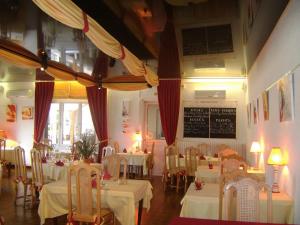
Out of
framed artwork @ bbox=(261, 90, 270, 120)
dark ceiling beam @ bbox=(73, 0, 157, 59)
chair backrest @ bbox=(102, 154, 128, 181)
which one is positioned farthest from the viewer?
chair backrest @ bbox=(102, 154, 128, 181)

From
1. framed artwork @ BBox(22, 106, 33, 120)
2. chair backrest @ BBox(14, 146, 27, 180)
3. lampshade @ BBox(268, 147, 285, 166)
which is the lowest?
chair backrest @ BBox(14, 146, 27, 180)

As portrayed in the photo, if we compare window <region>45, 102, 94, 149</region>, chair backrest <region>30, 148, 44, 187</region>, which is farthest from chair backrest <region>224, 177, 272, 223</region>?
window <region>45, 102, 94, 149</region>

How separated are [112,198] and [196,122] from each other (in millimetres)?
6394

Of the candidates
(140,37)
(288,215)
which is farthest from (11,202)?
(288,215)

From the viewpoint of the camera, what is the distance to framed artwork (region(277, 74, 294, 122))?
3.53 m

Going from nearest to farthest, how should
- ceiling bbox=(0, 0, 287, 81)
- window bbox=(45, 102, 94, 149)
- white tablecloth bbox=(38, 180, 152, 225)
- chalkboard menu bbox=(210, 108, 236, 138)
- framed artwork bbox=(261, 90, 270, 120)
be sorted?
white tablecloth bbox=(38, 180, 152, 225)
ceiling bbox=(0, 0, 287, 81)
framed artwork bbox=(261, 90, 270, 120)
chalkboard menu bbox=(210, 108, 236, 138)
window bbox=(45, 102, 94, 149)

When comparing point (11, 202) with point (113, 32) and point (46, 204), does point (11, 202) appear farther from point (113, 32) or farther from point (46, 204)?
point (113, 32)

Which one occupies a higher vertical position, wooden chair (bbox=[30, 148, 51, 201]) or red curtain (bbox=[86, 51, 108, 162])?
red curtain (bbox=[86, 51, 108, 162])

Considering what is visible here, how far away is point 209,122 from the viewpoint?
396 inches

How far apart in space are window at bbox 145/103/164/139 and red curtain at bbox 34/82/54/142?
352 cm

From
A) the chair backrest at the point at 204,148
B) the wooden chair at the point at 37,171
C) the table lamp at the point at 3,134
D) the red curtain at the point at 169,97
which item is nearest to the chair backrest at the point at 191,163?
the chair backrest at the point at 204,148

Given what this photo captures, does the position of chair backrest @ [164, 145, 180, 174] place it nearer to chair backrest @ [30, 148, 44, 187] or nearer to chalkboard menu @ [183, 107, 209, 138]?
chalkboard menu @ [183, 107, 209, 138]

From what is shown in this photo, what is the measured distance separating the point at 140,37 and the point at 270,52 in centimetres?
295

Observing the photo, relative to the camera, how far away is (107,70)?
8.23 meters
